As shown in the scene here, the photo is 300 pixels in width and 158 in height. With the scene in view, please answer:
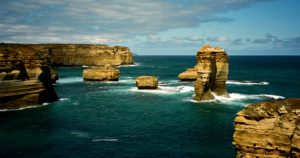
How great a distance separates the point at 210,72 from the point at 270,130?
158 feet

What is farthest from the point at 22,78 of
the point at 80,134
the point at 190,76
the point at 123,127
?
the point at 190,76

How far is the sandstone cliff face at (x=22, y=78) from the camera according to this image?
5772 centimetres

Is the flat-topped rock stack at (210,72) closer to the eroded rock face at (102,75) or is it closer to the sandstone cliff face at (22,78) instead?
the sandstone cliff face at (22,78)

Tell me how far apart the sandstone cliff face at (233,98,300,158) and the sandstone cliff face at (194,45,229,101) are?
4663 cm

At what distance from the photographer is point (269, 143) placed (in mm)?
19547

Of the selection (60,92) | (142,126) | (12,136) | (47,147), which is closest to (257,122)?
(47,147)

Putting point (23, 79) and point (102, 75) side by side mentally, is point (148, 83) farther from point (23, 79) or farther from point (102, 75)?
point (23, 79)

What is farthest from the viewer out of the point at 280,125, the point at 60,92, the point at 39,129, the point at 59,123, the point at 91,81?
the point at 91,81

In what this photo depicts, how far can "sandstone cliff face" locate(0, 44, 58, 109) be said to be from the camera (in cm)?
5772

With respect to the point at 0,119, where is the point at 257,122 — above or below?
above

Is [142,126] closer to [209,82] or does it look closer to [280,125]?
[209,82]

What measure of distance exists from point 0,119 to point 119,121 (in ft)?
58.9

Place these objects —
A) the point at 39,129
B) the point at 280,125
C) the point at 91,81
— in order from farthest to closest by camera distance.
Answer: the point at 91,81
the point at 39,129
the point at 280,125

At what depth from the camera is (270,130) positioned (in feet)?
64.0
